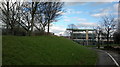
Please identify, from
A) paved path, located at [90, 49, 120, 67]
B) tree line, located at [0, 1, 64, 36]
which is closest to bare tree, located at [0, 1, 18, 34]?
tree line, located at [0, 1, 64, 36]

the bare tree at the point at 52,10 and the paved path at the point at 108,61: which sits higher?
the bare tree at the point at 52,10

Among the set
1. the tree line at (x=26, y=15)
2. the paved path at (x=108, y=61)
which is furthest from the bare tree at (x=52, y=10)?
the paved path at (x=108, y=61)

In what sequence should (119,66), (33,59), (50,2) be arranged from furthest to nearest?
(50,2), (119,66), (33,59)

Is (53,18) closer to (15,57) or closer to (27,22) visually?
(27,22)

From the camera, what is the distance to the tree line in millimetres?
31609

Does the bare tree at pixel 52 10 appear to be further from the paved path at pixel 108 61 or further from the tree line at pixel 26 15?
the paved path at pixel 108 61

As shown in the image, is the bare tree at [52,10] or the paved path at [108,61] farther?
the bare tree at [52,10]

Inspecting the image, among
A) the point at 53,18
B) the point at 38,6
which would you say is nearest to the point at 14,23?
the point at 38,6

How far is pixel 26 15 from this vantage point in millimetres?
35500

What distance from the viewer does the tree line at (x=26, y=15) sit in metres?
31.6

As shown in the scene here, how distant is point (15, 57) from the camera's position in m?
10.2

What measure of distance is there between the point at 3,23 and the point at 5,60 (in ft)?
90.1

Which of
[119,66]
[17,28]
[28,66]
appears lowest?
[119,66]

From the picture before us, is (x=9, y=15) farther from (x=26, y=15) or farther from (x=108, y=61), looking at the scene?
(x=108, y=61)
